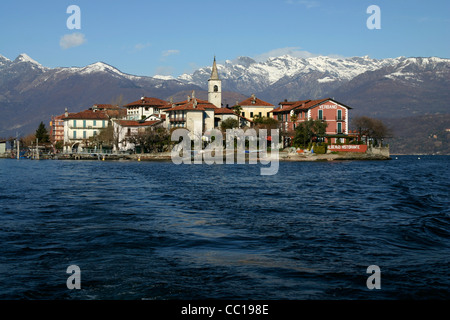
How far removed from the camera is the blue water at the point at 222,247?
9875 millimetres

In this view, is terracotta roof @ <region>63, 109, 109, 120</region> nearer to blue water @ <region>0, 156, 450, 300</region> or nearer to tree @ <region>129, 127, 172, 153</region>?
tree @ <region>129, 127, 172, 153</region>

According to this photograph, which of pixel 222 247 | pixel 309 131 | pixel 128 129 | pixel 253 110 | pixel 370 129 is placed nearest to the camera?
pixel 222 247

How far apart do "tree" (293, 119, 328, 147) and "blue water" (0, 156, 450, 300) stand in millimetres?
58032

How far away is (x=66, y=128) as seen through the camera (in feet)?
373

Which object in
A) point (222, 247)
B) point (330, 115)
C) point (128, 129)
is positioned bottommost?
point (222, 247)

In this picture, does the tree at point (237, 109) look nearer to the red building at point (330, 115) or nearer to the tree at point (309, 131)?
the red building at point (330, 115)

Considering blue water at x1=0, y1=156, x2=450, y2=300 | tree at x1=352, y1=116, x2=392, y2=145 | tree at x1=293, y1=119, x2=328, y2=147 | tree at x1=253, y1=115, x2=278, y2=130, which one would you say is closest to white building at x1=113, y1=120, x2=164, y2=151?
tree at x1=253, y1=115, x2=278, y2=130

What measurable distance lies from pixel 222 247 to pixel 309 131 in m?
70.6

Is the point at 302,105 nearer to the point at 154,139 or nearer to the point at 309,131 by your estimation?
the point at 309,131

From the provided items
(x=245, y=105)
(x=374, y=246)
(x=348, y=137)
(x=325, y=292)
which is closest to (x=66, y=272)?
(x=325, y=292)

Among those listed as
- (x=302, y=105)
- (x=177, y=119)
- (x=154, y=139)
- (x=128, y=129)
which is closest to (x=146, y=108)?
(x=128, y=129)

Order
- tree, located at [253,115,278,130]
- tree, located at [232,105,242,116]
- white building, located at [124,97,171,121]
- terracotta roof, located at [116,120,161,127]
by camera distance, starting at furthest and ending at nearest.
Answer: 1. white building, located at [124,97,171,121]
2. tree, located at [232,105,242,116]
3. terracotta roof, located at [116,120,161,127]
4. tree, located at [253,115,278,130]

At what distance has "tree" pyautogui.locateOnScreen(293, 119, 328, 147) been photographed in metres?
82.8

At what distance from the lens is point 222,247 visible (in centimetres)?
1366
